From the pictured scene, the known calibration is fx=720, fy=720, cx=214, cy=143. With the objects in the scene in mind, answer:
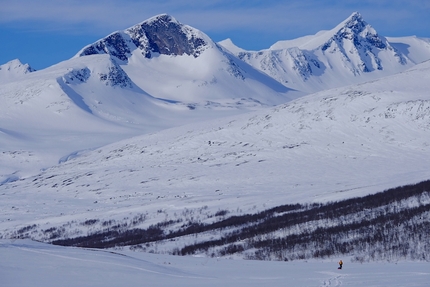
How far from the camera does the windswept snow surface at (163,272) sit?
954 inches

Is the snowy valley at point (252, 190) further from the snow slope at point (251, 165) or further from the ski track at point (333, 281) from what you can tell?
the snow slope at point (251, 165)

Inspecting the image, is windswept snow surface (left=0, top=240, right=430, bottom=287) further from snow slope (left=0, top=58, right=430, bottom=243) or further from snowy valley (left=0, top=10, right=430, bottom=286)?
snow slope (left=0, top=58, right=430, bottom=243)

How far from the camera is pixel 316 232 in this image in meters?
46.3

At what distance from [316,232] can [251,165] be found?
57.6 m

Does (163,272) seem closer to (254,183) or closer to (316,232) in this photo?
(316,232)

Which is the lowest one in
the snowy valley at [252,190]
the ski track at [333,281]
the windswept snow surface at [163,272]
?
the ski track at [333,281]

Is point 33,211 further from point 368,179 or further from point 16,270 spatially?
point 16,270

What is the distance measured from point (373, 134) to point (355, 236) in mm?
69945

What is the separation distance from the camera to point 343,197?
62938 millimetres

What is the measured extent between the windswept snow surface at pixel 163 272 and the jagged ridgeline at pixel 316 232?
7.82 m

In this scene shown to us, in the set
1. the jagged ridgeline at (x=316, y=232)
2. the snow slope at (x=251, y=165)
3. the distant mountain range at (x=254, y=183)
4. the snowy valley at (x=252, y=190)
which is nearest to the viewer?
the jagged ridgeline at (x=316, y=232)

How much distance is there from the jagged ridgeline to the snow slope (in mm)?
5409

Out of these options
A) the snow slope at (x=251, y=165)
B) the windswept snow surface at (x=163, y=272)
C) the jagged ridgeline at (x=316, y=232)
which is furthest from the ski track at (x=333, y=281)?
the snow slope at (x=251, y=165)

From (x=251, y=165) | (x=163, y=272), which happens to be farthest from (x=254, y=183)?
(x=163, y=272)
